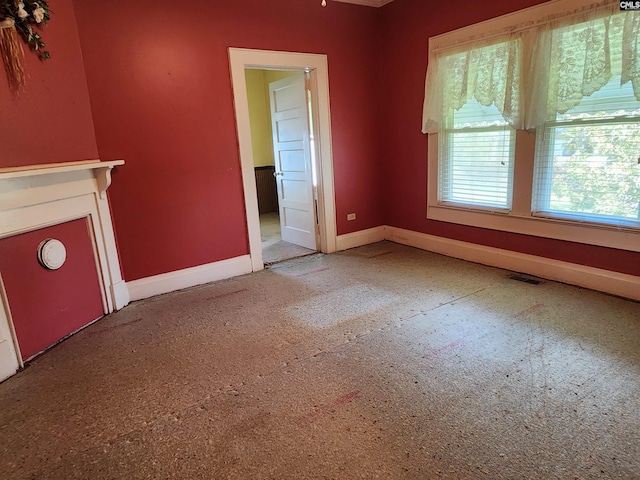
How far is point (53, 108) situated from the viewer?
2.70m

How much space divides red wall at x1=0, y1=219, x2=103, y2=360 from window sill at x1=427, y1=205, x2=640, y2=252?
3424mm

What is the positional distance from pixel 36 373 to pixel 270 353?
142 cm

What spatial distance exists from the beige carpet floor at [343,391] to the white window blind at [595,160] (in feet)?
2.24

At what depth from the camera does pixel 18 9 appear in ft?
7.88

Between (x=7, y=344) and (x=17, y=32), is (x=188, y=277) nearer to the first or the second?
(x=7, y=344)

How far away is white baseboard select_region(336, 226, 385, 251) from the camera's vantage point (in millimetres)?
4762

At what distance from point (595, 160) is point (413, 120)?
6.29 feet

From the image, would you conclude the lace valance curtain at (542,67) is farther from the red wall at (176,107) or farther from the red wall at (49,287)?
the red wall at (49,287)

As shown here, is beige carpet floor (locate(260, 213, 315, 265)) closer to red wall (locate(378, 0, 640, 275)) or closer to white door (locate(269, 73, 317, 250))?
white door (locate(269, 73, 317, 250))

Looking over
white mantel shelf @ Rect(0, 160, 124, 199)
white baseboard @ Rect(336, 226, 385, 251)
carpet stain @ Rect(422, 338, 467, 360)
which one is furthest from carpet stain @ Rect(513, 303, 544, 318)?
white mantel shelf @ Rect(0, 160, 124, 199)

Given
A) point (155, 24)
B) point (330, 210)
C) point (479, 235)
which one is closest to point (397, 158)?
point (330, 210)

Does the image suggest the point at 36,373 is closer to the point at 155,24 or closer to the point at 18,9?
the point at 18,9

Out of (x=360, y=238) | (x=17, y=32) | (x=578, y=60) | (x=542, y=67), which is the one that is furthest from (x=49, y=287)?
(x=578, y=60)

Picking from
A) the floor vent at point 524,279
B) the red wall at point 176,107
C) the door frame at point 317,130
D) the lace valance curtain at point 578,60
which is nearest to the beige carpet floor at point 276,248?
the door frame at point 317,130
